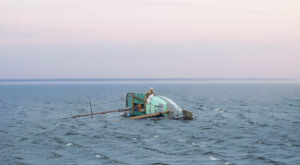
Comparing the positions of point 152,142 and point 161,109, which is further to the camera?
point 161,109

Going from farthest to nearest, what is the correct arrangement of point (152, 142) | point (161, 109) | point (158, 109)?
point (158, 109)
point (161, 109)
point (152, 142)

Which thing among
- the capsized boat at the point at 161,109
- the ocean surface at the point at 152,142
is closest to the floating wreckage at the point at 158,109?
the capsized boat at the point at 161,109

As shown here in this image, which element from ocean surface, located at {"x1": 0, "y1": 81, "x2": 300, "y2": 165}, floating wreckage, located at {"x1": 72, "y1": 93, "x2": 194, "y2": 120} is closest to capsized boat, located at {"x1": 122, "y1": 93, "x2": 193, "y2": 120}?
floating wreckage, located at {"x1": 72, "y1": 93, "x2": 194, "y2": 120}

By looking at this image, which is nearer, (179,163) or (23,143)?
(179,163)

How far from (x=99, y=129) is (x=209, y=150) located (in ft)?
45.6

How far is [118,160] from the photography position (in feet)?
70.9

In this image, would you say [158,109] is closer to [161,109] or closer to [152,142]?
[161,109]

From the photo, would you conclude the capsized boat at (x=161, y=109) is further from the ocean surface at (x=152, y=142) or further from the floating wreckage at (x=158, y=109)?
the ocean surface at (x=152, y=142)

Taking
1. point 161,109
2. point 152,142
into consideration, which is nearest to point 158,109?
point 161,109

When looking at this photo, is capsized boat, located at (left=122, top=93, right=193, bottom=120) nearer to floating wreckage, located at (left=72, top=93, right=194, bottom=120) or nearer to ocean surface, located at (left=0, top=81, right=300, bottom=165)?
floating wreckage, located at (left=72, top=93, right=194, bottom=120)

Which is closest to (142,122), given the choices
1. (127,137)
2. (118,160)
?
(127,137)

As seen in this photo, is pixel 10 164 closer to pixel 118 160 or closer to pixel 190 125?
pixel 118 160

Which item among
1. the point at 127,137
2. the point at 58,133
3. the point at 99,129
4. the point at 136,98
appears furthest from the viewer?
the point at 136,98

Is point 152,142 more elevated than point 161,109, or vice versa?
point 161,109
